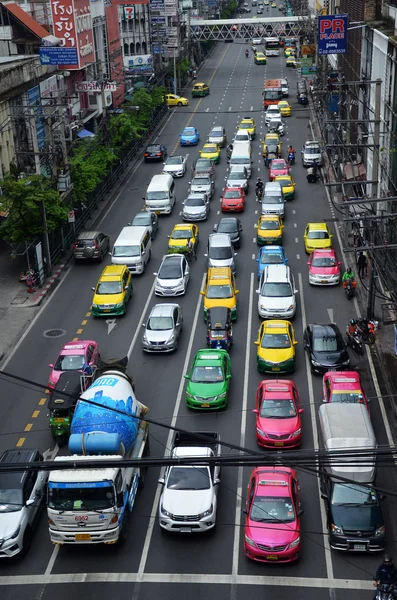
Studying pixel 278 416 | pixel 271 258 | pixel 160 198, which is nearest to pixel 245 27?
pixel 160 198

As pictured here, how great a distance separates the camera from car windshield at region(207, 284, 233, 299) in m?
38.6

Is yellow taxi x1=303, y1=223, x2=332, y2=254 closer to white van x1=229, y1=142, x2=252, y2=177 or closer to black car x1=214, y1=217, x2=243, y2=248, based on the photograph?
black car x1=214, y1=217, x2=243, y2=248

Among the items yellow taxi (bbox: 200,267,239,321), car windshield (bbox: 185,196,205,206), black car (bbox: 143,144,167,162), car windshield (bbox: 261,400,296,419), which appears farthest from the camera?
black car (bbox: 143,144,167,162)

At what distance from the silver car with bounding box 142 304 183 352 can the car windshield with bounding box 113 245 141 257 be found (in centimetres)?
821

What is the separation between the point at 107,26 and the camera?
82938mm

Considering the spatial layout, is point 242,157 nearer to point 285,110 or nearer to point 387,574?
point 285,110

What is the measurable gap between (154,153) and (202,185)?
1232 cm

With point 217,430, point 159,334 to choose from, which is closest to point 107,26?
point 159,334

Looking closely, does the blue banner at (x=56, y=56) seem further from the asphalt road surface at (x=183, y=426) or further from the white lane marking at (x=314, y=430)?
the white lane marking at (x=314, y=430)

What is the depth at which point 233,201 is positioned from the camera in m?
54.9

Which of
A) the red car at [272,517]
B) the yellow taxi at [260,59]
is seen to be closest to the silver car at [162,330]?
the red car at [272,517]

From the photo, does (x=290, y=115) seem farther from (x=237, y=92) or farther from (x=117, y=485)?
(x=117, y=485)

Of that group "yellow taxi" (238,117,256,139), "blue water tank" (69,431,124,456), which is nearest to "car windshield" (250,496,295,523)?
"blue water tank" (69,431,124,456)

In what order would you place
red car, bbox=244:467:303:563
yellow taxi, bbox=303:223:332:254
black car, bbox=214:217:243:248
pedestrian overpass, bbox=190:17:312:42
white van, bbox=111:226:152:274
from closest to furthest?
red car, bbox=244:467:303:563, white van, bbox=111:226:152:274, yellow taxi, bbox=303:223:332:254, black car, bbox=214:217:243:248, pedestrian overpass, bbox=190:17:312:42
